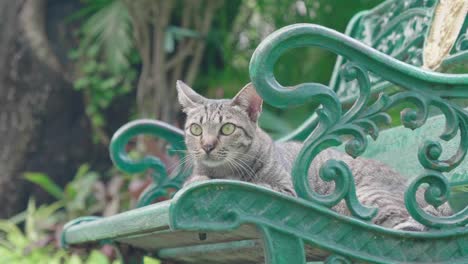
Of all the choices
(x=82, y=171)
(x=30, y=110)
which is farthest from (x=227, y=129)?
(x=30, y=110)

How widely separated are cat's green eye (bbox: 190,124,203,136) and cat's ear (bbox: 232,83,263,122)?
0.16 meters

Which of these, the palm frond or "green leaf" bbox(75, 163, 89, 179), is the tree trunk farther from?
the palm frond

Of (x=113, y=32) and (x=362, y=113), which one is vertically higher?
(x=362, y=113)

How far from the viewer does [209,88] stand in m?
7.31

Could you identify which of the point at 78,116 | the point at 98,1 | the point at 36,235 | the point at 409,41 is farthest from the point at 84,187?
the point at 409,41

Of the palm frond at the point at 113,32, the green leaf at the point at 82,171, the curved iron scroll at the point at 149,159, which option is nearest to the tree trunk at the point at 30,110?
the green leaf at the point at 82,171

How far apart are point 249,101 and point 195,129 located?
233mm

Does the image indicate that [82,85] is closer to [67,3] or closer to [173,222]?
[67,3]

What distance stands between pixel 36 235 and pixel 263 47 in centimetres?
448

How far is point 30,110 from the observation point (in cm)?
742

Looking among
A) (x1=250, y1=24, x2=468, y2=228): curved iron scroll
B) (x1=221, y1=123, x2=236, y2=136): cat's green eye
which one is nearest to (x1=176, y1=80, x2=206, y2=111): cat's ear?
(x1=221, y1=123, x2=236, y2=136): cat's green eye

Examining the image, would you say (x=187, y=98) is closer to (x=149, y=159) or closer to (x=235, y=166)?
(x=235, y=166)

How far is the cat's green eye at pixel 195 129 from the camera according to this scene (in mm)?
2984

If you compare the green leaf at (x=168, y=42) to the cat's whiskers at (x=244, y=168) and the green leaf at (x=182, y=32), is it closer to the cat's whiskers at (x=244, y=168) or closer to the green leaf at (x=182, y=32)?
the green leaf at (x=182, y=32)
